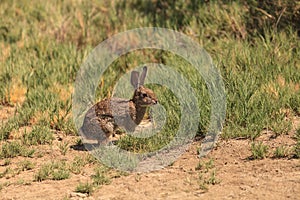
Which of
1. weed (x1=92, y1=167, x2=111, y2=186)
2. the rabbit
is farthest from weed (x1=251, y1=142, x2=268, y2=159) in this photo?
weed (x1=92, y1=167, x2=111, y2=186)

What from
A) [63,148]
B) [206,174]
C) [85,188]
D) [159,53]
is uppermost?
[159,53]

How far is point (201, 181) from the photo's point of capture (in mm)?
6137

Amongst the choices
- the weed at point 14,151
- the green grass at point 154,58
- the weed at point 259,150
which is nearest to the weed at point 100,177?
the green grass at point 154,58

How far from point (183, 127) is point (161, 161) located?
69 centimetres

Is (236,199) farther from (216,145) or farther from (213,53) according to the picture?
(213,53)

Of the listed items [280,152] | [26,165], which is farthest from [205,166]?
[26,165]

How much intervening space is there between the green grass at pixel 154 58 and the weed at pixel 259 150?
3 cm

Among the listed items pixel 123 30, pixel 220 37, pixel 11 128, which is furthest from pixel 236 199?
pixel 123 30

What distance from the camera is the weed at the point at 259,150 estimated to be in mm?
6602

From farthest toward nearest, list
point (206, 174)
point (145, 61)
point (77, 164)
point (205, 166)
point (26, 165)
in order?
point (145, 61) < point (26, 165) < point (77, 164) < point (205, 166) < point (206, 174)

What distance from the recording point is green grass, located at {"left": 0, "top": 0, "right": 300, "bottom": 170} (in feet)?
24.3

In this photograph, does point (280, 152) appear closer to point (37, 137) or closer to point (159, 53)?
point (37, 137)

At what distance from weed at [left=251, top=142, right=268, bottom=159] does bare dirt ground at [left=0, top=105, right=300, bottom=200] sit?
6 centimetres

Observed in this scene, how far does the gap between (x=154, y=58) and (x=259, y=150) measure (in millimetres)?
3760
